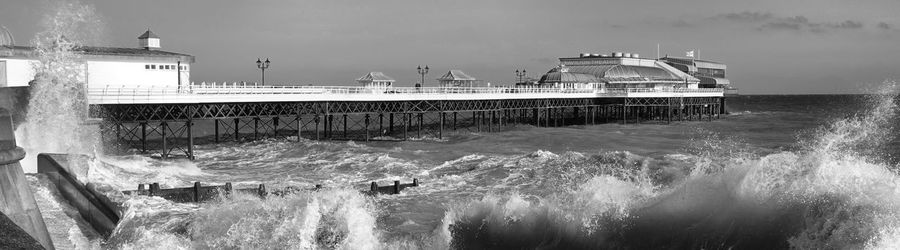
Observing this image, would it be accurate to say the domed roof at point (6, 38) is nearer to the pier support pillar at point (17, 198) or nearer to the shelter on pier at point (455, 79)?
the pier support pillar at point (17, 198)

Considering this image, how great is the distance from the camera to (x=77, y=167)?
1975 centimetres

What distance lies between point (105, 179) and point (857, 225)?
2118 centimetres

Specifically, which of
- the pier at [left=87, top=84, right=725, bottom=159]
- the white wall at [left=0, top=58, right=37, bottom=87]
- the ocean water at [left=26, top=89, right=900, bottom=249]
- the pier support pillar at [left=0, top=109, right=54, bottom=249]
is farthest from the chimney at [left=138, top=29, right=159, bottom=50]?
the pier support pillar at [left=0, top=109, right=54, bottom=249]

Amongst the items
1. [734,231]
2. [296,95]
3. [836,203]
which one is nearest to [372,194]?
[734,231]

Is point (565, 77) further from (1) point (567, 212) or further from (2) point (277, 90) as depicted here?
(1) point (567, 212)

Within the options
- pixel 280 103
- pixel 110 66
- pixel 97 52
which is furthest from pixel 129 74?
pixel 280 103

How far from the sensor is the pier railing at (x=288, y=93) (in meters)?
32.1

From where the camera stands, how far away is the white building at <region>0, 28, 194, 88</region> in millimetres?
31672

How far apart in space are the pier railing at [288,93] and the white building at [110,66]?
69.1 inches

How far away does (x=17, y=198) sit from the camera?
1343 centimetres

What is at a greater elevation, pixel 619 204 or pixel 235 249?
pixel 619 204

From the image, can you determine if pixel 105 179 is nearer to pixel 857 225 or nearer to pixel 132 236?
pixel 132 236

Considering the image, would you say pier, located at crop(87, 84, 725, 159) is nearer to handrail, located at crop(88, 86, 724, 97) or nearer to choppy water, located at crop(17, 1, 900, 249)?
handrail, located at crop(88, 86, 724, 97)

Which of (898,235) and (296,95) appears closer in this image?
(898,235)
